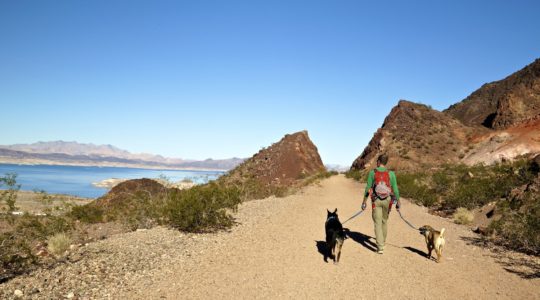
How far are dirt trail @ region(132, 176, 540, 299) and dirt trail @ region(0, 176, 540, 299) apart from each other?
17mm

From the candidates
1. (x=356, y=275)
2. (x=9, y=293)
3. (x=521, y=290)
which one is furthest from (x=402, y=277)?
(x=9, y=293)

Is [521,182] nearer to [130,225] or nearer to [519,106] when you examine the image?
[130,225]

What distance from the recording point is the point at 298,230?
12.2 metres

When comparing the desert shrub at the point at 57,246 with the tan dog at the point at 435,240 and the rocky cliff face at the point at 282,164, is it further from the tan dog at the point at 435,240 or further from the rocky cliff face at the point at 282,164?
the rocky cliff face at the point at 282,164

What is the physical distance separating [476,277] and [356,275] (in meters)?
2.49

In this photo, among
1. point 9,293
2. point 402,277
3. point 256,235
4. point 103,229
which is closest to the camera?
point 9,293

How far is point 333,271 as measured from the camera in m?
7.69

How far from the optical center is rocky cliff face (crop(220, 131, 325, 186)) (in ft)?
122

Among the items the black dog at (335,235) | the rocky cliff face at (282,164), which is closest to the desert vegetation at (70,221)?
the black dog at (335,235)

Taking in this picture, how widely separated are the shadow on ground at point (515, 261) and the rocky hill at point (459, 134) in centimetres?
2670

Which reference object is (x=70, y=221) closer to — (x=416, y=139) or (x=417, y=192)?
(x=417, y=192)

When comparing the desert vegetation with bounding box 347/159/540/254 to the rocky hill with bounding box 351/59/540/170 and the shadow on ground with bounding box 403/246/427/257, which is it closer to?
the shadow on ground with bounding box 403/246/427/257

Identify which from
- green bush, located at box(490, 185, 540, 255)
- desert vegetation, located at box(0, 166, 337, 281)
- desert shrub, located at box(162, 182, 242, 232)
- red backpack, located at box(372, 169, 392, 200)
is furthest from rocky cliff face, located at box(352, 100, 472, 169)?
red backpack, located at box(372, 169, 392, 200)

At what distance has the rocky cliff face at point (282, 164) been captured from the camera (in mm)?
37188
